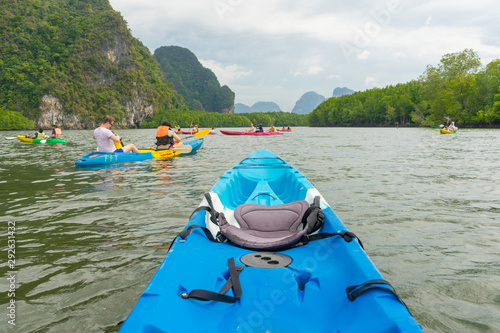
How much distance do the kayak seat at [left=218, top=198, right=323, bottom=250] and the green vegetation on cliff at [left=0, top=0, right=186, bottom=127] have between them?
84.7m

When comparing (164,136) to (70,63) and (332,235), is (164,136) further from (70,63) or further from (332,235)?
(70,63)

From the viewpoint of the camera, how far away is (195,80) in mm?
172875

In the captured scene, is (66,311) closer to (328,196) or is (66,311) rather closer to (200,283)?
(200,283)

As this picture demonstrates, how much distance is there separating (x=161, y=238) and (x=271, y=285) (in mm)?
2087

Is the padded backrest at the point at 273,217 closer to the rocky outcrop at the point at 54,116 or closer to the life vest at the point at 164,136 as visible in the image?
the life vest at the point at 164,136

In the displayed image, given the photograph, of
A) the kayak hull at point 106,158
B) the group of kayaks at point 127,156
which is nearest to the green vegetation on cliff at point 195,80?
the group of kayaks at point 127,156

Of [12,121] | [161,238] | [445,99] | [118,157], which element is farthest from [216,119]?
[161,238]

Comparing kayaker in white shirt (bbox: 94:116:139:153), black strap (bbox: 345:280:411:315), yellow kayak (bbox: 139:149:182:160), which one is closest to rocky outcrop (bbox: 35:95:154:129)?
yellow kayak (bbox: 139:149:182:160)

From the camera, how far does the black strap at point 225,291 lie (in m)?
1.71

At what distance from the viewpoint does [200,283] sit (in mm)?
1955

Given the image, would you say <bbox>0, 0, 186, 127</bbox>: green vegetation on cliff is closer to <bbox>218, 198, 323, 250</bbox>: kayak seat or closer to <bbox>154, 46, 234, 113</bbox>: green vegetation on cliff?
<bbox>154, 46, 234, 113</bbox>: green vegetation on cliff

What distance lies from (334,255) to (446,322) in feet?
3.10

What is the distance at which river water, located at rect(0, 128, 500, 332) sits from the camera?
2.34 meters

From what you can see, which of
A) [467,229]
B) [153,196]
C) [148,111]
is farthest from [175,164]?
[148,111]
